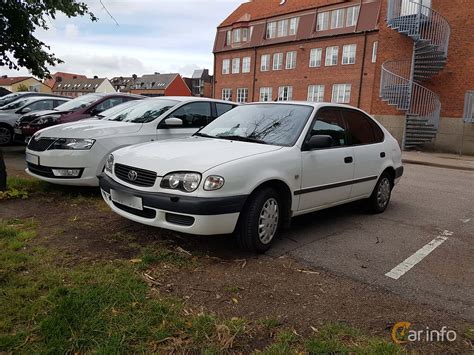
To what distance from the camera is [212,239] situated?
183 inches

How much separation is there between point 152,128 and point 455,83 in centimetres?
1639

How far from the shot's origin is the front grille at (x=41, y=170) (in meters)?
6.09

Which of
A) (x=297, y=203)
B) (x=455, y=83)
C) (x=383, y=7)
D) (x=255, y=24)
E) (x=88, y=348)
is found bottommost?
(x=88, y=348)

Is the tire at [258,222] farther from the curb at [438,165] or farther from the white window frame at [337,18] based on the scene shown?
the white window frame at [337,18]

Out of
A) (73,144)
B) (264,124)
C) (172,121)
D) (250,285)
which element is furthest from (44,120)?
(250,285)

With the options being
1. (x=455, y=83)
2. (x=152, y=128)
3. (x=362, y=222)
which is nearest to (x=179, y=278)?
(x=362, y=222)

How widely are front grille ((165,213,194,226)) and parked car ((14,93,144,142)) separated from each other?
19.5 ft

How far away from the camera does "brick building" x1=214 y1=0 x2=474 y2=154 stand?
59.0 ft

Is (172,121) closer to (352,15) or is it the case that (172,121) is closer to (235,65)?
(352,15)

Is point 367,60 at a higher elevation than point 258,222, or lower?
higher

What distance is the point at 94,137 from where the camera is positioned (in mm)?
6113

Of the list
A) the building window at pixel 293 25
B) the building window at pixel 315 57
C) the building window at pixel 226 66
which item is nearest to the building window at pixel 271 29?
the building window at pixel 293 25

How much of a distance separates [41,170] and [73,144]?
0.68 metres

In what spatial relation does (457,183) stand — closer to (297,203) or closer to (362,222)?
(362,222)
